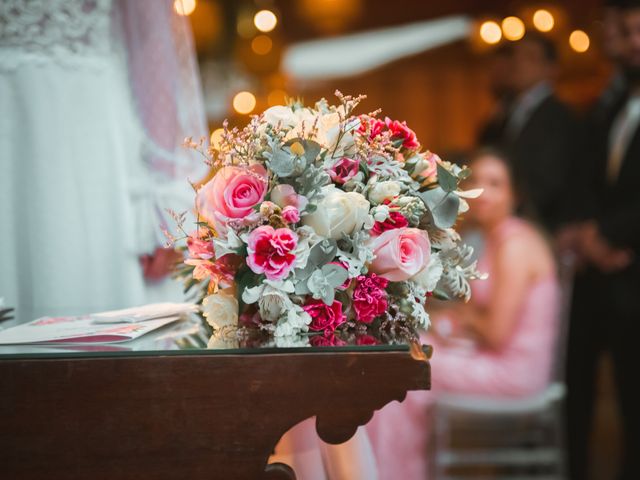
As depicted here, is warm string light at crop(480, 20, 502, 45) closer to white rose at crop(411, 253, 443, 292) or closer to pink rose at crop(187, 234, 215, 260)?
white rose at crop(411, 253, 443, 292)

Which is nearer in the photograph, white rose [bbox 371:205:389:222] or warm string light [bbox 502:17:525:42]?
white rose [bbox 371:205:389:222]

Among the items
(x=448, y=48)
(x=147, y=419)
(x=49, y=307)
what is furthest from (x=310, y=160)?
(x=448, y=48)

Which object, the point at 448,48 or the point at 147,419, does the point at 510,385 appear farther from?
the point at 448,48

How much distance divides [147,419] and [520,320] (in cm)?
226

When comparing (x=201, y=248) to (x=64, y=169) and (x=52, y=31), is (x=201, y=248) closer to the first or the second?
(x=64, y=169)

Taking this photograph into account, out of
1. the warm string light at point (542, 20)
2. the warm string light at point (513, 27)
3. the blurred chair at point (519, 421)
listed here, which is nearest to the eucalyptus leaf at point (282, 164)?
the blurred chair at point (519, 421)

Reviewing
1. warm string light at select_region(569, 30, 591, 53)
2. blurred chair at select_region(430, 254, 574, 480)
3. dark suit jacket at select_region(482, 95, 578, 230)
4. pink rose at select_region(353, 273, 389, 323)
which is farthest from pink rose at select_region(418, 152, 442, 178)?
warm string light at select_region(569, 30, 591, 53)

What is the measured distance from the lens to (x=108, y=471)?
1.17 metres

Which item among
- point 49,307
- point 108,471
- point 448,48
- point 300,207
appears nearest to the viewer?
point 108,471

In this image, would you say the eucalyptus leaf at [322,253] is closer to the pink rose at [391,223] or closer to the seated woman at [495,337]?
the pink rose at [391,223]

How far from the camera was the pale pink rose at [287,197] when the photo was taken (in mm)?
1322

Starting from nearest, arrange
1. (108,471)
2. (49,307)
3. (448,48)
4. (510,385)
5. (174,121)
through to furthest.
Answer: (108,471)
(49,307)
(174,121)
(510,385)
(448,48)

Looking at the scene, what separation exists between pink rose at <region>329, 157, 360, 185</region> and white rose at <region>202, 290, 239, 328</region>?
258 millimetres

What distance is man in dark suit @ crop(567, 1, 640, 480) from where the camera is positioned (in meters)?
3.40
